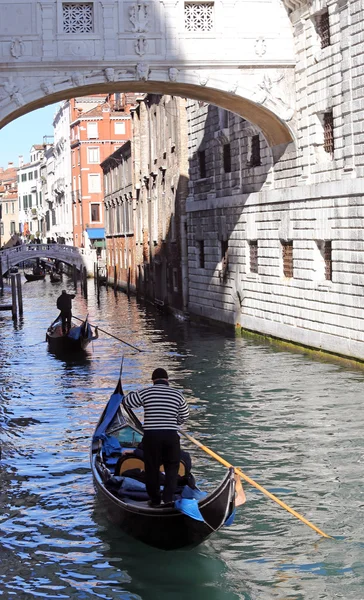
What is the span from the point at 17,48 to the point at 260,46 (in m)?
4.18

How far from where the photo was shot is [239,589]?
7.13 metres

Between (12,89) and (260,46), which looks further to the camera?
(260,46)

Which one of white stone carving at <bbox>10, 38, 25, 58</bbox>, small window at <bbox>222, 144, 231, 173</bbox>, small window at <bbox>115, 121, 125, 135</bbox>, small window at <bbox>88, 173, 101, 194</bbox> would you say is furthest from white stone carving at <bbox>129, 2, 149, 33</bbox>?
small window at <bbox>88, 173, 101, 194</bbox>

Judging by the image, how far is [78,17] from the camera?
61.5 ft

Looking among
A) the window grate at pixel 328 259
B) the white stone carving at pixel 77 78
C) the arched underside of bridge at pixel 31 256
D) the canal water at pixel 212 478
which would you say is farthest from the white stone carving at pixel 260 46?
the arched underside of bridge at pixel 31 256

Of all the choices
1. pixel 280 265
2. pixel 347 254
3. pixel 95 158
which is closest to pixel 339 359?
pixel 347 254

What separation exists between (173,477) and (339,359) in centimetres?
946

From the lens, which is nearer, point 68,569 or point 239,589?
point 239,589

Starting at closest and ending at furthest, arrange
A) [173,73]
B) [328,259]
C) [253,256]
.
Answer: [328,259], [173,73], [253,256]

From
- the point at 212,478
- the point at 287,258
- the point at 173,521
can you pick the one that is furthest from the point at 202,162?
the point at 173,521

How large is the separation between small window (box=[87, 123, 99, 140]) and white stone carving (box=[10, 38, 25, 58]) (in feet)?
143

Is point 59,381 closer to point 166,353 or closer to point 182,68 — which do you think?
point 166,353

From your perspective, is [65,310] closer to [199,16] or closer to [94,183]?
[199,16]

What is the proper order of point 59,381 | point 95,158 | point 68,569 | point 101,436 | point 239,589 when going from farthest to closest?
point 95,158, point 59,381, point 101,436, point 68,569, point 239,589
